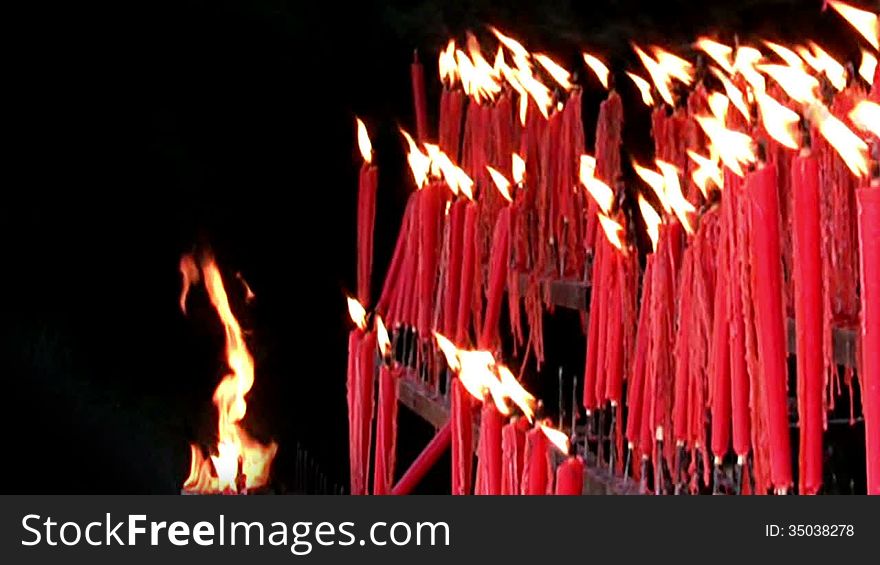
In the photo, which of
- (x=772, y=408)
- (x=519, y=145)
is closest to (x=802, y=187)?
(x=772, y=408)

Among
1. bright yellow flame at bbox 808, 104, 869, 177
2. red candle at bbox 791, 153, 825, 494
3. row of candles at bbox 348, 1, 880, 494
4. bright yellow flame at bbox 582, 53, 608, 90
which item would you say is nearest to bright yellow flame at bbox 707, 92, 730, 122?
row of candles at bbox 348, 1, 880, 494

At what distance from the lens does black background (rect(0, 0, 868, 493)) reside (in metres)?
2.66

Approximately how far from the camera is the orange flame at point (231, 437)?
1.43 m

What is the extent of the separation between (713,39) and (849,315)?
64.4 inches

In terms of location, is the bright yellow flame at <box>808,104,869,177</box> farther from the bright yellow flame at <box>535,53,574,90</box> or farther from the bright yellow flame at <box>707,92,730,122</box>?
the bright yellow flame at <box>535,53,574,90</box>

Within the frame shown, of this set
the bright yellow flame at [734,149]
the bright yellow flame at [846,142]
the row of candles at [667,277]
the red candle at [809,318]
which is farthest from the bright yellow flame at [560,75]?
the red candle at [809,318]

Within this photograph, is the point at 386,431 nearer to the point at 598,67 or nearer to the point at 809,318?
the point at 809,318

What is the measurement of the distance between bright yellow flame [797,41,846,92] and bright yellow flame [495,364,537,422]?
2.61 ft

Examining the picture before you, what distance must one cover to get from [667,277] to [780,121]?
247mm

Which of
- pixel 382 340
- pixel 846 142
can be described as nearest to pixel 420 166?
pixel 382 340

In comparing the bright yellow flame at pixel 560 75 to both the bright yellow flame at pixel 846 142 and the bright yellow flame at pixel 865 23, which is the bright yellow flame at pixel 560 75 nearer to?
the bright yellow flame at pixel 865 23

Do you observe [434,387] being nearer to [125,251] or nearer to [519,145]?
[519,145]

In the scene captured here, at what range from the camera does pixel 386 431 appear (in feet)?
4.75

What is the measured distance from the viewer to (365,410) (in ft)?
5.30
